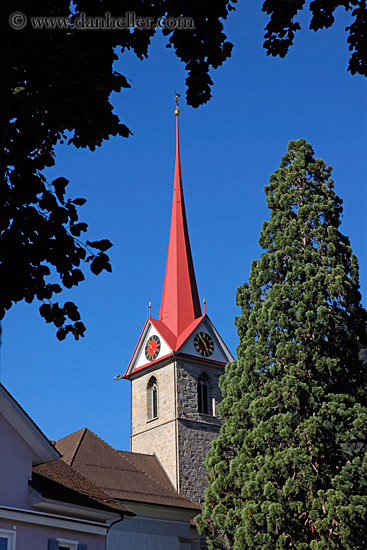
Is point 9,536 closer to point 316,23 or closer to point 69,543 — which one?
point 69,543

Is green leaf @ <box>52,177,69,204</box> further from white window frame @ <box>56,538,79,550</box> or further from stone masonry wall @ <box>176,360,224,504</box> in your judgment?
stone masonry wall @ <box>176,360,224,504</box>

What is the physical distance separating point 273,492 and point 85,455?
1359 centimetres

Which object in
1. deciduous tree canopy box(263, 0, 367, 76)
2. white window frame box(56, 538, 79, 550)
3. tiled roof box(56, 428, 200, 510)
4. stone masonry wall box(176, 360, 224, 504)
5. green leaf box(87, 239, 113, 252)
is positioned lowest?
white window frame box(56, 538, 79, 550)

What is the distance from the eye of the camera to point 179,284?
4109 cm

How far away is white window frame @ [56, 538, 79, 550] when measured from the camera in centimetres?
1562

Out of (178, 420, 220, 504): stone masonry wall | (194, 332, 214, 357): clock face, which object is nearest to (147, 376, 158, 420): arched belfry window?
(178, 420, 220, 504): stone masonry wall

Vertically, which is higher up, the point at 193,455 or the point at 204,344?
the point at 204,344

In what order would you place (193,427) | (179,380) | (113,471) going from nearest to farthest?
(113,471) < (193,427) < (179,380)

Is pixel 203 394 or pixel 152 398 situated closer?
pixel 203 394

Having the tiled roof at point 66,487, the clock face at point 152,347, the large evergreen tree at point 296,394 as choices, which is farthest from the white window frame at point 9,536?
the clock face at point 152,347

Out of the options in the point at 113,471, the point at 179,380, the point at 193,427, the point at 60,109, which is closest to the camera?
the point at 60,109

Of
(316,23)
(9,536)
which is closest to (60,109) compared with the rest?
(316,23)

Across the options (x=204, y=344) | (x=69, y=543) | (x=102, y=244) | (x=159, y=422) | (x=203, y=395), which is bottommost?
(x=69, y=543)

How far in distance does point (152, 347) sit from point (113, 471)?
8490mm
